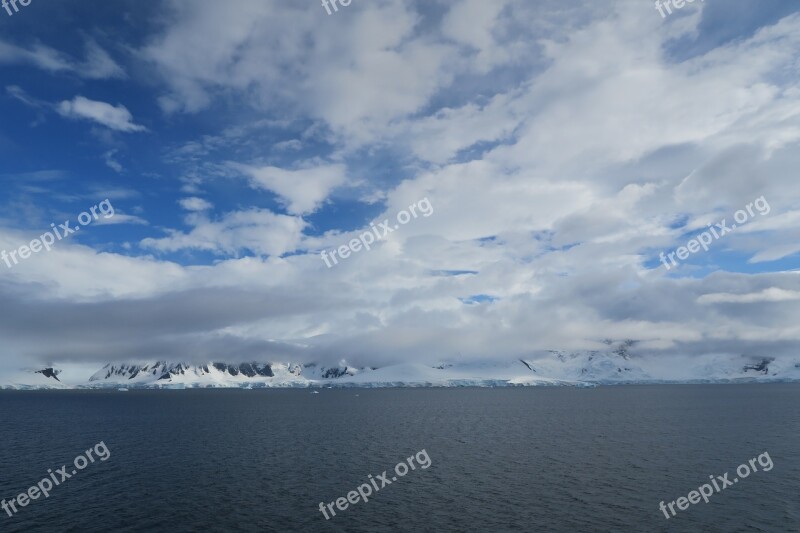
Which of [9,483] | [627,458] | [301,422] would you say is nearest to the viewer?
[9,483]

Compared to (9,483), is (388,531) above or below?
below

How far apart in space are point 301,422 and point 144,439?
63.6 metres

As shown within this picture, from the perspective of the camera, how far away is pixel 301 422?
188125 mm

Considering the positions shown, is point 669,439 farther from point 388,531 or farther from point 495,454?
point 388,531

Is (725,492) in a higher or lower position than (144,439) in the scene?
lower

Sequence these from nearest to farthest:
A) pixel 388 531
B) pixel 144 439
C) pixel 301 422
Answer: pixel 388 531, pixel 144 439, pixel 301 422

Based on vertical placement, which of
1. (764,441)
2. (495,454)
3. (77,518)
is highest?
(77,518)

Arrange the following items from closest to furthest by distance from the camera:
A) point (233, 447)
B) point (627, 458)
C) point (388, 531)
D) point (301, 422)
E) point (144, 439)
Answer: point (388, 531)
point (627, 458)
point (233, 447)
point (144, 439)
point (301, 422)

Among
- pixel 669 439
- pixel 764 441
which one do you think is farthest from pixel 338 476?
pixel 764 441

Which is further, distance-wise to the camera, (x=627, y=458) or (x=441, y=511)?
(x=627, y=458)

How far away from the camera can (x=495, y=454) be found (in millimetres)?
107562

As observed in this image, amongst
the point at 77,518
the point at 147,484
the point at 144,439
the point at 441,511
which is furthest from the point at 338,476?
the point at 144,439

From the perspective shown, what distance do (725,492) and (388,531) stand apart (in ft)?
190

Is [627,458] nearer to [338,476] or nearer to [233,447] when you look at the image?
[338,476]
